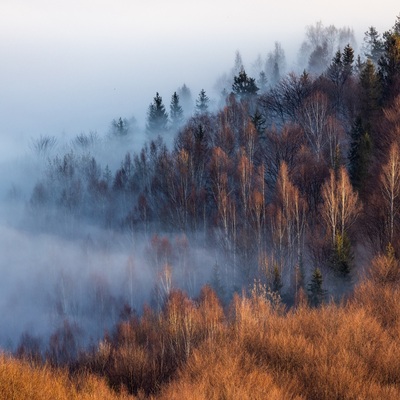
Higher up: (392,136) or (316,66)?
(316,66)

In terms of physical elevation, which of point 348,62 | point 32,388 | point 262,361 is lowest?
point 262,361

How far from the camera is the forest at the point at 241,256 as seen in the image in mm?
15578

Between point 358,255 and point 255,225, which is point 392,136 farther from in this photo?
point 255,225

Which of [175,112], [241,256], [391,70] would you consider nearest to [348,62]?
[391,70]

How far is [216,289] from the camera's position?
35438 mm

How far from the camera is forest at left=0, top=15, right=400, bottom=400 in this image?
15.6m

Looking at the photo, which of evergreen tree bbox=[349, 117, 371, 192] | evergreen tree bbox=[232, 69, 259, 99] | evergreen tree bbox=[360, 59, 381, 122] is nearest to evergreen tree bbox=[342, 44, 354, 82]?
evergreen tree bbox=[360, 59, 381, 122]

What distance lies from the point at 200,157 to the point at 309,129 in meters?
10.9

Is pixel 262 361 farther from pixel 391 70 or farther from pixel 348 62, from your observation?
pixel 348 62

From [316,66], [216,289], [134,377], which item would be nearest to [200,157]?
[216,289]

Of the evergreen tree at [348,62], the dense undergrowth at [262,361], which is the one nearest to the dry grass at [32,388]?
the dense undergrowth at [262,361]

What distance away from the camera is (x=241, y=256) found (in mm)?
37156

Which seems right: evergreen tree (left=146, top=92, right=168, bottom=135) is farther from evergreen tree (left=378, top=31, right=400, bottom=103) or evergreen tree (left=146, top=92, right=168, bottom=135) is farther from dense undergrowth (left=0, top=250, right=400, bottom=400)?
dense undergrowth (left=0, top=250, right=400, bottom=400)

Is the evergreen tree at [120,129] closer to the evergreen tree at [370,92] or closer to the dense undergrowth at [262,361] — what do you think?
the evergreen tree at [370,92]
